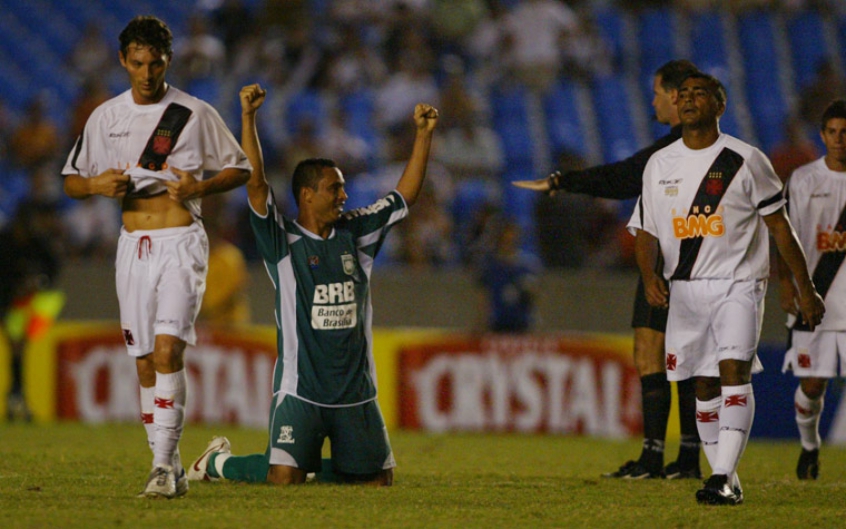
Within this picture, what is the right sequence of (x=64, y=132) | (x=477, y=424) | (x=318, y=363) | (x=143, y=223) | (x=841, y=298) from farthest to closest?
1. (x=64, y=132)
2. (x=477, y=424)
3. (x=841, y=298)
4. (x=318, y=363)
5. (x=143, y=223)

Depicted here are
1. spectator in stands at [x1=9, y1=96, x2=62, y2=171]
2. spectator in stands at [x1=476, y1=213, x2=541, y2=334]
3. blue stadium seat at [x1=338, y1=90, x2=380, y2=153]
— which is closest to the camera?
spectator in stands at [x1=476, y1=213, x2=541, y2=334]

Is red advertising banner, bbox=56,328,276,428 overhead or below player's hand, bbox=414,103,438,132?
below

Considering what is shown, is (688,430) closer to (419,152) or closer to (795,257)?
(795,257)

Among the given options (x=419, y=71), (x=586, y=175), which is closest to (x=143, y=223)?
(x=586, y=175)

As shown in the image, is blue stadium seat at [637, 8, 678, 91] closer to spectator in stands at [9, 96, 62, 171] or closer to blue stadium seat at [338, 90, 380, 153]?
blue stadium seat at [338, 90, 380, 153]

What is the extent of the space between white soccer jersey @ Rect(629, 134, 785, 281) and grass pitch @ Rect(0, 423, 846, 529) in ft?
4.04

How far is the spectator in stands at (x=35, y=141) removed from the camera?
48.9ft

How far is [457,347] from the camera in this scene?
12.7m

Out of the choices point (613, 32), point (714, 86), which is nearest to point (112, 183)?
point (714, 86)

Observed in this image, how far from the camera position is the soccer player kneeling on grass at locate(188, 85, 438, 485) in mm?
7094

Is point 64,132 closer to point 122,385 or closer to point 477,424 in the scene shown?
point 122,385

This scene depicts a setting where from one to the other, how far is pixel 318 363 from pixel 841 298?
11.3ft

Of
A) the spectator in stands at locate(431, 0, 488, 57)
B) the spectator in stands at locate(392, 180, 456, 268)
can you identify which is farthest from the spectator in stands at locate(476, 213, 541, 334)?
the spectator in stands at locate(431, 0, 488, 57)

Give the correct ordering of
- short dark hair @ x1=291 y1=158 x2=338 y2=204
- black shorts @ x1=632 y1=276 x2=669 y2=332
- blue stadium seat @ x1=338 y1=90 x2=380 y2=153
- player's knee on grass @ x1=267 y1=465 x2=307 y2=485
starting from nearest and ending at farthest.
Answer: player's knee on grass @ x1=267 y1=465 x2=307 y2=485 → short dark hair @ x1=291 y1=158 x2=338 y2=204 → black shorts @ x1=632 y1=276 x2=669 y2=332 → blue stadium seat @ x1=338 y1=90 x2=380 y2=153
